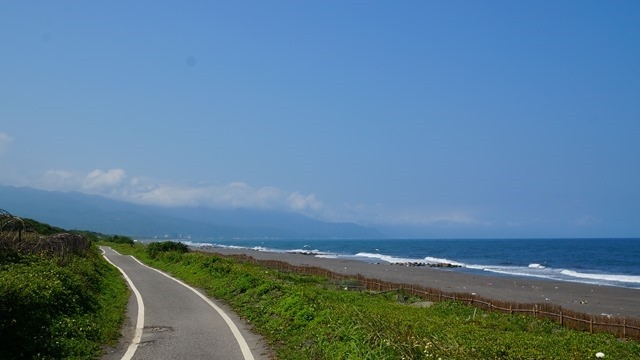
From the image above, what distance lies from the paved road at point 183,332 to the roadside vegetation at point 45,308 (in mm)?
469

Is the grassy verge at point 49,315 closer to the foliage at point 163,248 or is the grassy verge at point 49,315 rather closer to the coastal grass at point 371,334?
the coastal grass at point 371,334

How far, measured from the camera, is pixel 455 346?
7.88 m

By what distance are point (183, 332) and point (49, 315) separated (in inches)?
103

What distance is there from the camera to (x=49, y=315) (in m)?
10.6

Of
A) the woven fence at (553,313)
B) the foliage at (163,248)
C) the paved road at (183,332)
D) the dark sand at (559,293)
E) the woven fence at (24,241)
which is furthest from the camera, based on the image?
the foliage at (163,248)

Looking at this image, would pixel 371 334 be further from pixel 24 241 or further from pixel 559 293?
pixel 559 293

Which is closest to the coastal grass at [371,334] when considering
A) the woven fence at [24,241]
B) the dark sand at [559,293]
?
the woven fence at [24,241]

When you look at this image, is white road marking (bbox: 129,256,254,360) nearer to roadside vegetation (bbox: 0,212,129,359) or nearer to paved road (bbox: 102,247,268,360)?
paved road (bbox: 102,247,268,360)

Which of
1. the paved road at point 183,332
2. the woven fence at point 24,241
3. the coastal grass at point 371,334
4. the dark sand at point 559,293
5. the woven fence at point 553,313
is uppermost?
the woven fence at point 24,241

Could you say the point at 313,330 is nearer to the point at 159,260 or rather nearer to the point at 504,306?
the point at 504,306

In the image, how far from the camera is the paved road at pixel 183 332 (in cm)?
959

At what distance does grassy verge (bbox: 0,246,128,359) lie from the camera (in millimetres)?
8867

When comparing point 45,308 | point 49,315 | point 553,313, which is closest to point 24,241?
point 45,308

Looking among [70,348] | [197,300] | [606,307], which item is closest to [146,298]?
[197,300]
